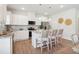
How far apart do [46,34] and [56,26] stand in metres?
3.88

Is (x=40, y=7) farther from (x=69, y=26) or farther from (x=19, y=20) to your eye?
(x=69, y=26)

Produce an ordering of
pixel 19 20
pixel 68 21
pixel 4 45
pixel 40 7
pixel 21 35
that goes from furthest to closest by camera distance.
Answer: pixel 68 21
pixel 19 20
pixel 21 35
pixel 40 7
pixel 4 45

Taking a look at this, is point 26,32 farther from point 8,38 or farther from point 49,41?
point 8,38

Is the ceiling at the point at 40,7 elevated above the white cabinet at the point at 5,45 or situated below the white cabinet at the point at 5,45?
above

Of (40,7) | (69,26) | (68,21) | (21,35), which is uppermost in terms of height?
(40,7)

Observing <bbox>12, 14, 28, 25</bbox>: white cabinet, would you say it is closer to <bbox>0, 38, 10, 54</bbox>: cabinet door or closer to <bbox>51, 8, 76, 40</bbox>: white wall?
<bbox>51, 8, 76, 40</bbox>: white wall

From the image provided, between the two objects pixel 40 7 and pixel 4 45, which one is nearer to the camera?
pixel 4 45

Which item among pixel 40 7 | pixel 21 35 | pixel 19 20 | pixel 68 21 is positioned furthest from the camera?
pixel 68 21

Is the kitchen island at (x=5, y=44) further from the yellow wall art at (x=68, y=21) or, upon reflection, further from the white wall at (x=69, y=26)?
the yellow wall art at (x=68, y=21)

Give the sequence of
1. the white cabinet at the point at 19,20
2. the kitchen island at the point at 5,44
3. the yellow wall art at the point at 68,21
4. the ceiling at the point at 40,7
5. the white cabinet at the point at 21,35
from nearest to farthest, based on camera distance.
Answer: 1. the kitchen island at the point at 5,44
2. the ceiling at the point at 40,7
3. the white cabinet at the point at 21,35
4. the white cabinet at the point at 19,20
5. the yellow wall art at the point at 68,21

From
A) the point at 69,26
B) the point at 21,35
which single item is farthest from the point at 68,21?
the point at 21,35

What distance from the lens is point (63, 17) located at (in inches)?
274

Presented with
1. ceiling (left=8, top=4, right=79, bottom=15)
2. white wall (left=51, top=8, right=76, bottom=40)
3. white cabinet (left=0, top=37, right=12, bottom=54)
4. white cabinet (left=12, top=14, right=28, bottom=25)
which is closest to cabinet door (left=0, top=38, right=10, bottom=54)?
white cabinet (left=0, top=37, right=12, bottom=54)

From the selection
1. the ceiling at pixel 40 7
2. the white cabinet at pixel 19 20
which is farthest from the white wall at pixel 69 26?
the white cabinet at pixel 19 20
